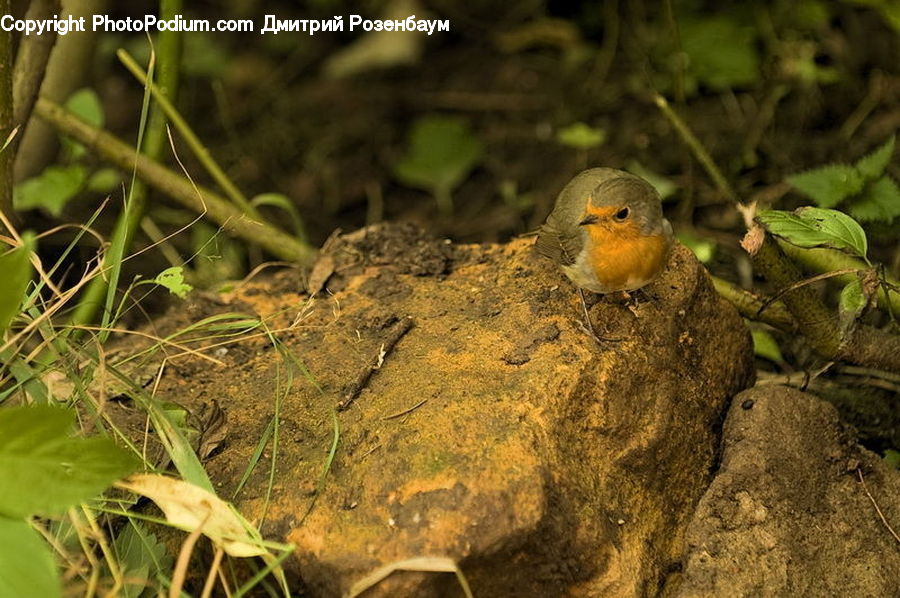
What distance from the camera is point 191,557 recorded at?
7.27 feet

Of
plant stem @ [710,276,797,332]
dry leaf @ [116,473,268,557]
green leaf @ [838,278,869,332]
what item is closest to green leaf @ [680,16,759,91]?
plant stem @ [710,276,797,332]

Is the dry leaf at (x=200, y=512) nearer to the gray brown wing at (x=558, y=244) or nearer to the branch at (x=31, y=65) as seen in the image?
the gray brown wing at (x=558, y=244)

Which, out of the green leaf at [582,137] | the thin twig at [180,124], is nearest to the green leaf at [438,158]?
the green leaf at [582,137]

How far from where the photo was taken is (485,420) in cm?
223

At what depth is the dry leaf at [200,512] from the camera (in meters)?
2.09

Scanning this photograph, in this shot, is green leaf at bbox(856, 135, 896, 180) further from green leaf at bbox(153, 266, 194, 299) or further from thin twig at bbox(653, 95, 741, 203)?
green leaf at bbox(153, 266, 194, 299)

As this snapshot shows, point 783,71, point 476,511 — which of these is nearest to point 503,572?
point 476,511

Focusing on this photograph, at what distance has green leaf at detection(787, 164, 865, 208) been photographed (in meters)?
2.94

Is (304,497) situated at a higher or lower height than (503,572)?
higher

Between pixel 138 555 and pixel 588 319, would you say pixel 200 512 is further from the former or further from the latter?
pixel 588 319

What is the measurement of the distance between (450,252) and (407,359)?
54 cm

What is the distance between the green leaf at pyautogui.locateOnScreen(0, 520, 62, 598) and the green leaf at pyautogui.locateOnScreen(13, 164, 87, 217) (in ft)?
5.67

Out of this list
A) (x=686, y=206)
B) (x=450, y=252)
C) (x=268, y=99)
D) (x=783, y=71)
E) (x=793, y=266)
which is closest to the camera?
(x=793, y=266)

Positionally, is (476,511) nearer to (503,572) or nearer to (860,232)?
(503,572)
